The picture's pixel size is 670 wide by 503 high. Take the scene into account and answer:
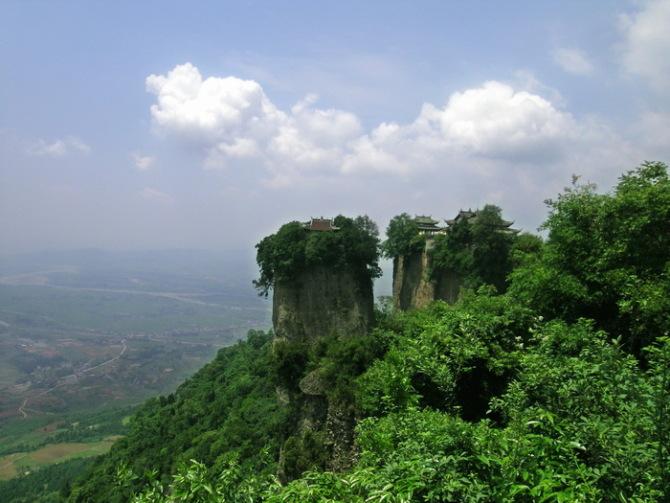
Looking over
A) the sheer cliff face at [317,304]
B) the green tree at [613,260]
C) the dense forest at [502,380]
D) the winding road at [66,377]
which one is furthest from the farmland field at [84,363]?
the green tree at [613,260]

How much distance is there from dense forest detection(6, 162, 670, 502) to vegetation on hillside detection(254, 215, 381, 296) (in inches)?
2.8

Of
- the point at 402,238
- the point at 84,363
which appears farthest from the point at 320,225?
the point at 84,363

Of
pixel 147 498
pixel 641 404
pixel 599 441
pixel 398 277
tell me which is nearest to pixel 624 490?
pixel 599 441

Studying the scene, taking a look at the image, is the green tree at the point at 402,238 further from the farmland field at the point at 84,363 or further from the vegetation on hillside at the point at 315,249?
the farmland field at the point at 84,363

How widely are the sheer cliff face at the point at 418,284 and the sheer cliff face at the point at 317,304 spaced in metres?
3.78

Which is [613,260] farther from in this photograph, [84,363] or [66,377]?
[84,363]

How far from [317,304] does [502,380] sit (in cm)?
1461

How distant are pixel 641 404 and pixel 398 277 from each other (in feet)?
77.2

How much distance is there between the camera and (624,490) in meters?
3.65

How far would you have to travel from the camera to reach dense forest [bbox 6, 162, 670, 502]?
3762mm

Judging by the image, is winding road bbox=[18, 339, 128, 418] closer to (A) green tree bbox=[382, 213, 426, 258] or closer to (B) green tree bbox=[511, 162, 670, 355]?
(A) green tree bbox=[382, 213, 426, 258]

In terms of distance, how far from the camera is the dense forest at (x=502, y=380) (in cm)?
376

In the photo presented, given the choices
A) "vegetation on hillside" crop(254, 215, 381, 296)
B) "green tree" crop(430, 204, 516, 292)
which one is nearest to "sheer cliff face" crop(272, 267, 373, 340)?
"vegetation on hillside" crop(254, 215, 381, 296)

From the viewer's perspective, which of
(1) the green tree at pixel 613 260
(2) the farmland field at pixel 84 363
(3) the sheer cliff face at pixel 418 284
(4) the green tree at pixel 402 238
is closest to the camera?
(1) the green tree at pixel 613 260
